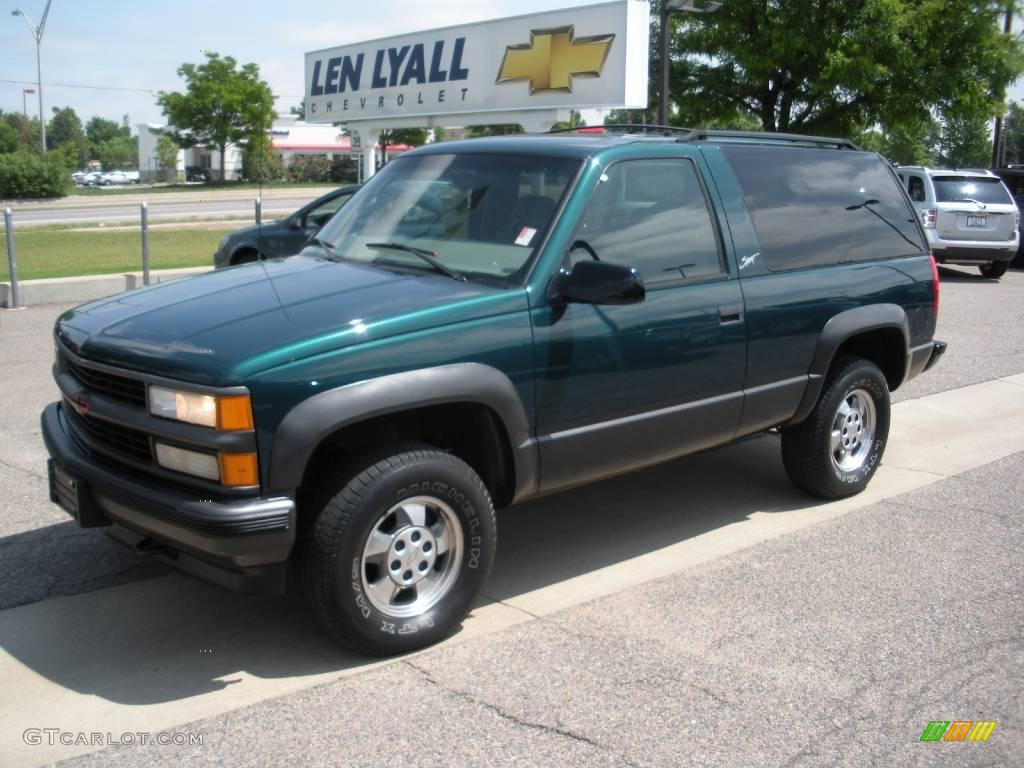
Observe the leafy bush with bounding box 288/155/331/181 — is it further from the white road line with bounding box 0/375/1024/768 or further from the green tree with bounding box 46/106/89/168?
the green tree with bounding box 46/106/89/168

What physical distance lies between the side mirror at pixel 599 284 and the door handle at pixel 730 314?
76 cm

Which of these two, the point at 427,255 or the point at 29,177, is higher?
the point at 29,177

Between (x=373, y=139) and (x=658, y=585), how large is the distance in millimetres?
23033

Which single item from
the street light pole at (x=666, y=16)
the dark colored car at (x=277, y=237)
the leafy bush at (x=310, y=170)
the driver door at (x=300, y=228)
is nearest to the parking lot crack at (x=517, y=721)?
the driver door at (x=300, y=228)

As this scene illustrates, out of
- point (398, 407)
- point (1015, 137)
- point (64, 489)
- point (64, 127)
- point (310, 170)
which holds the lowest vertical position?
point (64, 489)

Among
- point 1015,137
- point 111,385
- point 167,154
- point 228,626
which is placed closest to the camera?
point 111,385

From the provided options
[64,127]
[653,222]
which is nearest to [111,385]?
[653,222]

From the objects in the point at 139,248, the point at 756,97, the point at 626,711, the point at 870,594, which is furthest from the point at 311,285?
the point at 756,97

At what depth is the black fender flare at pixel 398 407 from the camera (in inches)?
140

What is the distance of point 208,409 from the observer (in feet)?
11.5

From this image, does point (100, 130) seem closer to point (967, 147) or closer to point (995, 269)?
point (967, 147)

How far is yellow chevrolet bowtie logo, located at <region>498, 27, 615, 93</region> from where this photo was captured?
19703mm

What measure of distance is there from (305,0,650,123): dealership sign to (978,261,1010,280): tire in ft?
22.5

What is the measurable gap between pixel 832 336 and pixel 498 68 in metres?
17.5
